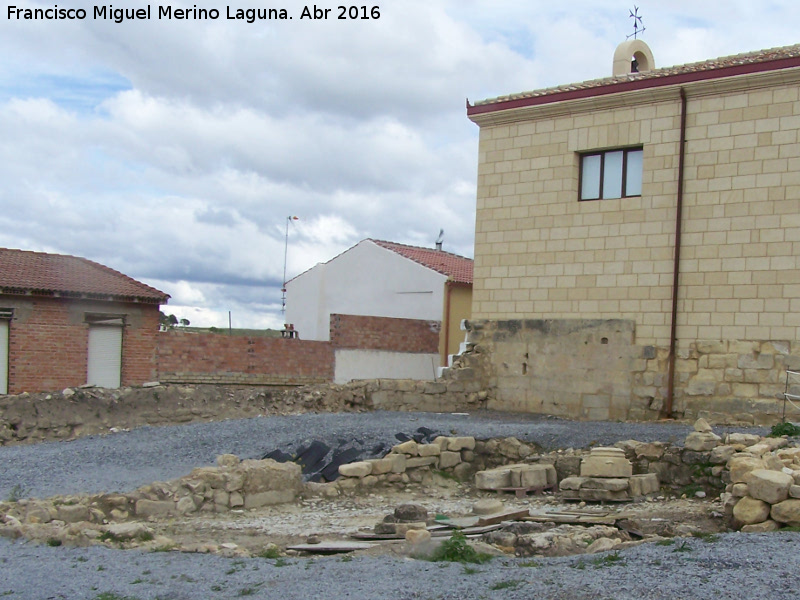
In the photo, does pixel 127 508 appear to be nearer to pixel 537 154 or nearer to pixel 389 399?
pixel 389 399

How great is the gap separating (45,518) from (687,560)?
20.9 ft

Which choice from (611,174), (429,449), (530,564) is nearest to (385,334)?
(611,174)

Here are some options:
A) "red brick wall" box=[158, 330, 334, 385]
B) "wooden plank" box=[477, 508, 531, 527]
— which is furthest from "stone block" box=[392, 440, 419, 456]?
"red brick wall" box=[158, 330, 334, 385]

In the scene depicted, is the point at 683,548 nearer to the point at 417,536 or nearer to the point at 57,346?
the point at 417,536

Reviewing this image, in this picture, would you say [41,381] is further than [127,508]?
Yes

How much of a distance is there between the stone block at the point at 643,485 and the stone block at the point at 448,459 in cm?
277

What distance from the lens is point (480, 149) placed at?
Answer: 20.2 m

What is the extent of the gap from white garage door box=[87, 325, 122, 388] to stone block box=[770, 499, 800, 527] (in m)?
15.4

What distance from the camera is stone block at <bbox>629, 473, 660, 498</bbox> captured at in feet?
39.5

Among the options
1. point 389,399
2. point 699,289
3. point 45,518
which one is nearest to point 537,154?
point 699,289

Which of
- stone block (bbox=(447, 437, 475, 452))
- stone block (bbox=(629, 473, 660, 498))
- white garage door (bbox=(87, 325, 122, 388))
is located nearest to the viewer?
stone block (bbox=(629, 473, 660, 498))

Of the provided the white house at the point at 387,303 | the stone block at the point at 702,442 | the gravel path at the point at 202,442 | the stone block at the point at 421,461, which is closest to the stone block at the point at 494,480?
the stone block at the point at 421,461

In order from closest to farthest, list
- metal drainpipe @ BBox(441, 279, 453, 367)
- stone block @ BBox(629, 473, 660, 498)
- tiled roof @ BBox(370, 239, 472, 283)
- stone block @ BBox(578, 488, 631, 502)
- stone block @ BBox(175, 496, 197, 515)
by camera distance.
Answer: stone block @ BBox(175, 496, 197, 515) < stone block @ BBox(578, 488, 631, 502) < stone block @ BBox(629, 473, 660, 498) < metal drainpipe @ BBox(441, 279, 453, 367) < tiled roof @ BBox(370, 239, 472, 283)

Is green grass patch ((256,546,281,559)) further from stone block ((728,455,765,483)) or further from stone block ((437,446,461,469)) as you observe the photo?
stone block ((437,446,461,469))
